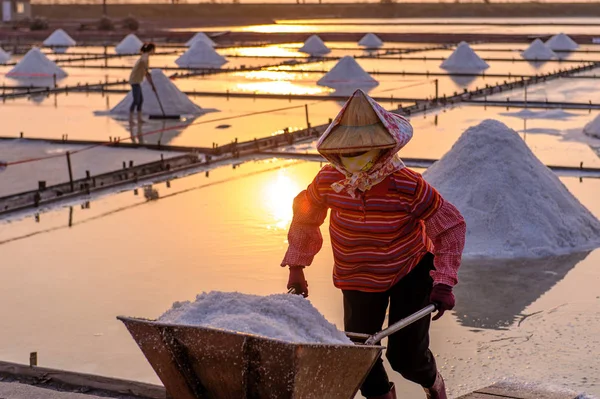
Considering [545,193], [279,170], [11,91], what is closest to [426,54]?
[11,91]

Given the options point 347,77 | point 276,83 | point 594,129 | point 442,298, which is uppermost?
point 442,298

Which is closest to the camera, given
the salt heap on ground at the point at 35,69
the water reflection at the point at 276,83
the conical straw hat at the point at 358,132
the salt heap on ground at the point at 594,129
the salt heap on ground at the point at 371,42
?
the conical straw hat at the point at 358,132

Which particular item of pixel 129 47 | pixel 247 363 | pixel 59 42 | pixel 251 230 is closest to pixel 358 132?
pixel 247 363

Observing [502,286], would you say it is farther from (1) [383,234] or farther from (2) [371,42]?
(2) [371,42]

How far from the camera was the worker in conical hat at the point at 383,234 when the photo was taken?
3.03 m

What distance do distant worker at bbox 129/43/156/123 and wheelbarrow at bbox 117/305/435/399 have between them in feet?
31.8

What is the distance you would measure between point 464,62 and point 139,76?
A: 445 inches

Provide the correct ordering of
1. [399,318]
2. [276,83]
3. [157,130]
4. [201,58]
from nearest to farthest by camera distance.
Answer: [399,318] < [157,130] < [276,83] < [201,58]

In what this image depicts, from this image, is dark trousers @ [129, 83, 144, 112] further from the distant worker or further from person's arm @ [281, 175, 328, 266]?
person's arm @ [281, 175, 328, 266]

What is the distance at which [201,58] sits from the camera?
25141 mm

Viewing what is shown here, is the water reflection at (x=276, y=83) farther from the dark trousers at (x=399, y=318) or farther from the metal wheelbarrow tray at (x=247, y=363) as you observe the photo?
the metal wheelbarrow tray at (x=247, y=363)

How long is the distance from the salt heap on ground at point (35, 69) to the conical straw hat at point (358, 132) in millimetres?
18624

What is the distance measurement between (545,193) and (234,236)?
1863 mm

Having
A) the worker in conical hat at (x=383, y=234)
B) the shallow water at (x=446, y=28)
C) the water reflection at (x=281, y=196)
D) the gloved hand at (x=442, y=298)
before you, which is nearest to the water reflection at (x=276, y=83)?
the water reflection at (x=281, y=196)
